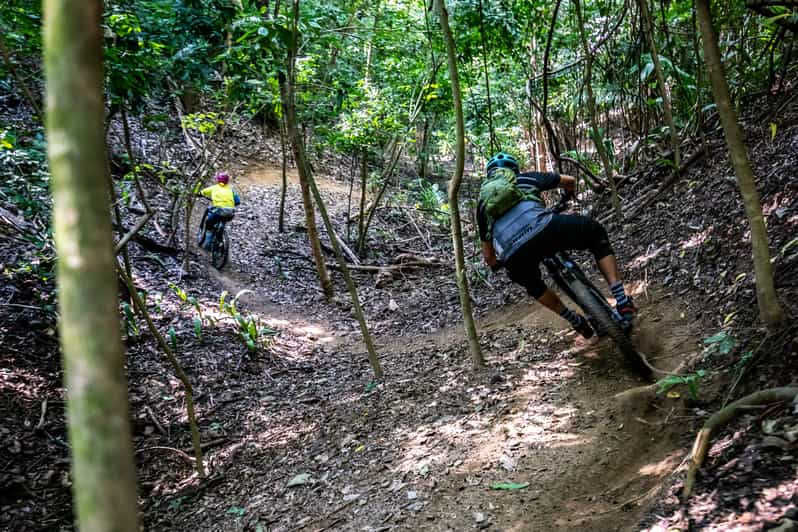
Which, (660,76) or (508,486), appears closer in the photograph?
(508,486)

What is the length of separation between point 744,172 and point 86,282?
3.17m

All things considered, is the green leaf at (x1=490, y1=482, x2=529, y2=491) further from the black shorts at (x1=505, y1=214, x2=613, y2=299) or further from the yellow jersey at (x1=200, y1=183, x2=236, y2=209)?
the yellow jersey at (x1=200, y1=183, x2=236, y2=209)

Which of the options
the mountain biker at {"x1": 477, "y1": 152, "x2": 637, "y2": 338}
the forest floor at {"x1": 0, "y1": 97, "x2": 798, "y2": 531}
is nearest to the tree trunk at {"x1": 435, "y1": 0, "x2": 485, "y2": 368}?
the mountain biker at {"x1": 477, "y1": 152, "x2": 637, "y2": 338}

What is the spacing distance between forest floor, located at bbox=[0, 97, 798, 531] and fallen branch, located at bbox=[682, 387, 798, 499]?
0.05 metres

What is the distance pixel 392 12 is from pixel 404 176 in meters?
10.5

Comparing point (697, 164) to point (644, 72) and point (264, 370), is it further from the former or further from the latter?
point (264, 370)

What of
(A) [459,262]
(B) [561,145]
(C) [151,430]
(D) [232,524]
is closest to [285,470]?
(D) [232,524]

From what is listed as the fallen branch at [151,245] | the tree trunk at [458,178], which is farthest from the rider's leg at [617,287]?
the fallen branch at [151,245]

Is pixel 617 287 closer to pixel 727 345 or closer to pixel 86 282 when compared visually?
pixel 727 345

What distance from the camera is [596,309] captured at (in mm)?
4023

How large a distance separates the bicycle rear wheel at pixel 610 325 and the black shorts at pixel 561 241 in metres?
0.37

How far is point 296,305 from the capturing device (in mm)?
10484

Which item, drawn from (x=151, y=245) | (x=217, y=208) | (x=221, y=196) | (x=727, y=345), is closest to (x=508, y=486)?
(x=727, y=345)

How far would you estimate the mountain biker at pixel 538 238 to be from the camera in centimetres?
428
